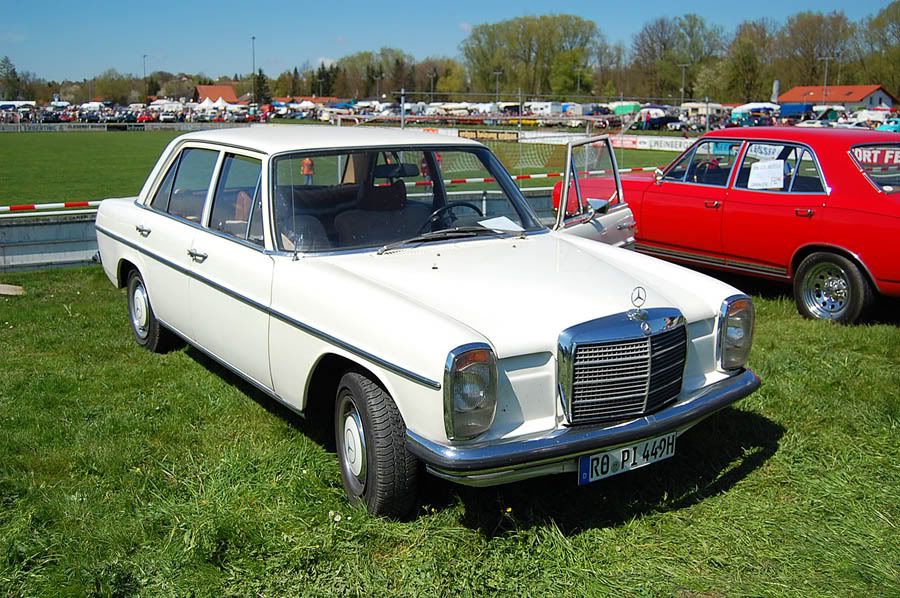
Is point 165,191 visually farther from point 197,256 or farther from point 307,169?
point 307,169

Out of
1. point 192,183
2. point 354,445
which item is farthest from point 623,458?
point 192,183

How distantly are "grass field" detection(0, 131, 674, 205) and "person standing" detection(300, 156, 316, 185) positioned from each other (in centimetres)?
455

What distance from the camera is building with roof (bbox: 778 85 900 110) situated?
286ft

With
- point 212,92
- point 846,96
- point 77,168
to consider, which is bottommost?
point 77,168

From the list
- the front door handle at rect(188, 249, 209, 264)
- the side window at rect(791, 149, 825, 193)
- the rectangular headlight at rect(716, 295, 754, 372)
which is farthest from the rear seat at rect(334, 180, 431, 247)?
the side window at rect(791, 149, 825, 193)

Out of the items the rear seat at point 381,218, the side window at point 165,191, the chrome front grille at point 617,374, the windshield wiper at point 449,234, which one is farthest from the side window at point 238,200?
the chrome front grille at point 617,374

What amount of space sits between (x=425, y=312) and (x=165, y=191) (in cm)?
319

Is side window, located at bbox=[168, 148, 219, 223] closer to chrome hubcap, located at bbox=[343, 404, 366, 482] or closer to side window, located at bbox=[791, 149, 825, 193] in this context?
chrome hubcap, located at bbox=[343, 404, 366, 482]

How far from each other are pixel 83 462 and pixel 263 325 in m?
1.19

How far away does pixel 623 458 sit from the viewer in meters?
3.85

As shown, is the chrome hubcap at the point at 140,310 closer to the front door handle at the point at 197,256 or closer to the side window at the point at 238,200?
the front door handle at the point at 197,256

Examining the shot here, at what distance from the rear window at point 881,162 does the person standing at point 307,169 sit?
16.0 ft

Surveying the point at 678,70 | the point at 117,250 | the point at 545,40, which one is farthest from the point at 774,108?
the point at 117,250

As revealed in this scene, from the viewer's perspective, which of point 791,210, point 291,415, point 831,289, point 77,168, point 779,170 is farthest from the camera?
point 77,168
